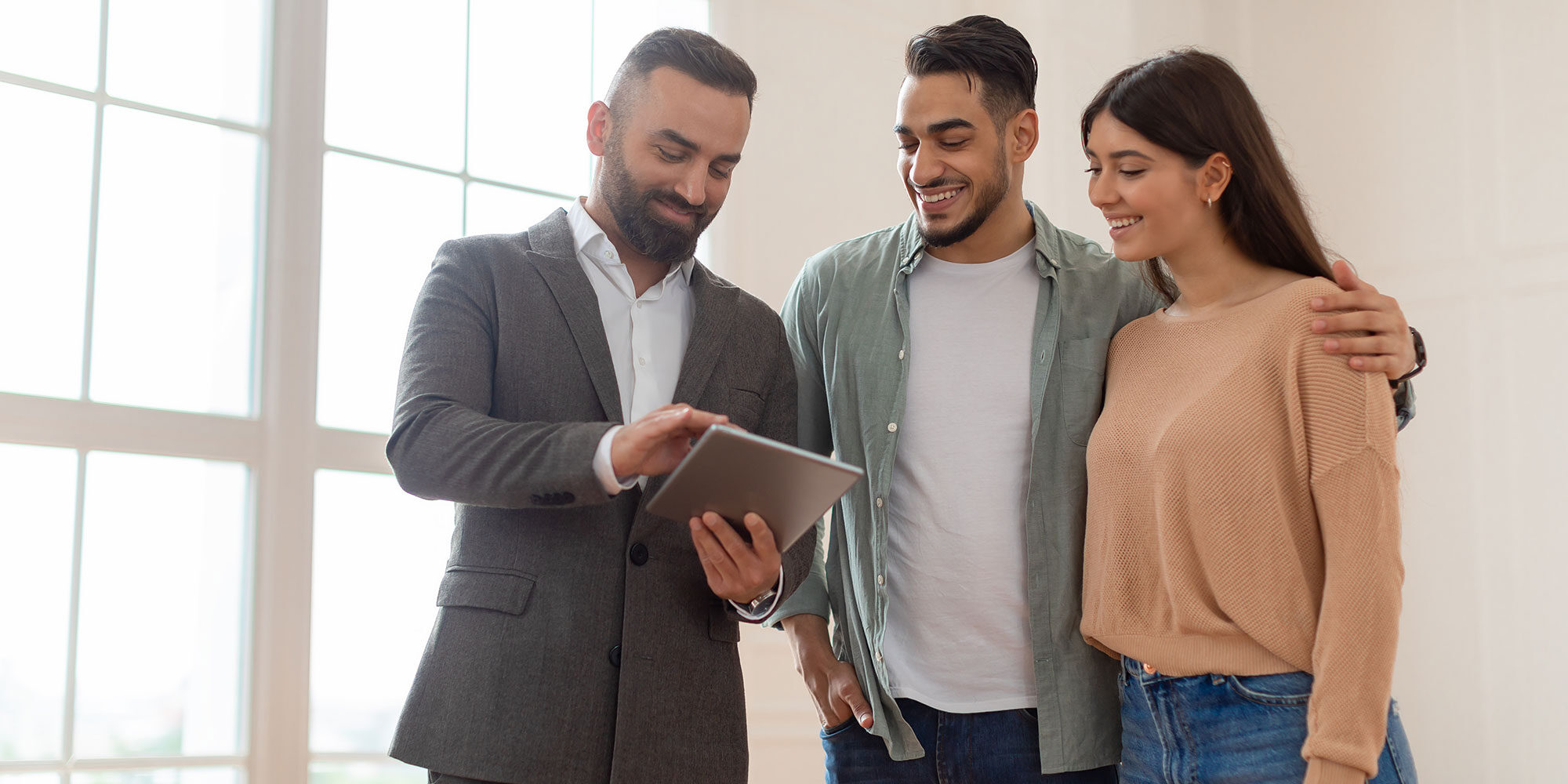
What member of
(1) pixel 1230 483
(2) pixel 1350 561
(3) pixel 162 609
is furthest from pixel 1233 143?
(3) pixel 162 609

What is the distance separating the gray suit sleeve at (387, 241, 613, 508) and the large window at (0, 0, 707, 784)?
4.52 ft

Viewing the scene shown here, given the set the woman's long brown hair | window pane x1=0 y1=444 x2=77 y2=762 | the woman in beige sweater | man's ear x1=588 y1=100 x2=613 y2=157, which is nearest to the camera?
the woman in beige sweater

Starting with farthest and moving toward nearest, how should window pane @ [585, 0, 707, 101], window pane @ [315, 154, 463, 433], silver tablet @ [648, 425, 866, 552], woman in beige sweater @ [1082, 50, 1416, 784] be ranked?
window pane @ [585, 0, 707, 101]
window pane @ [315, 154, 463, 433]
woman in beige sweater @ [1082, 50, 1416, 784]
silver tablet @ [648, 425, 866, 552]

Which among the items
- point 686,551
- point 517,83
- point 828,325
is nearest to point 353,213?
point 517,83

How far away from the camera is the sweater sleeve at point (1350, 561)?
145cm

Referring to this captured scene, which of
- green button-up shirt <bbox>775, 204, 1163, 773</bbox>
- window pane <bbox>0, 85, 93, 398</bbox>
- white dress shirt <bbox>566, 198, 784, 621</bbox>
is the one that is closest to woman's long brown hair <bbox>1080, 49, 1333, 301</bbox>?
green button-up shirt <bbox>775, 204, 1163, 773</bbox>

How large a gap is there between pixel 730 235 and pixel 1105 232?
1.47m

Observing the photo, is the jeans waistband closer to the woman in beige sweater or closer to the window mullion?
the woman in beige sweater

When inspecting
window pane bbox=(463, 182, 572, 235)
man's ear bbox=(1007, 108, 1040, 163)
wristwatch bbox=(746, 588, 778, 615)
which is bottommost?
wristwatch bbox=(746, 588, 778, 615)

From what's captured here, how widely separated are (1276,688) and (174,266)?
7.82ft

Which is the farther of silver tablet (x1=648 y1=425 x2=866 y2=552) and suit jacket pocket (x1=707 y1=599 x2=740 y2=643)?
suit jacket pocket (x1=707 y1=599 x2=740 y2=643)

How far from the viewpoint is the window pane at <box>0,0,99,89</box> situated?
8.28 ft

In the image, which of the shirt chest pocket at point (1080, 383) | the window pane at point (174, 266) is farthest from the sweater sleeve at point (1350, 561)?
the window pane at point (174, 266)

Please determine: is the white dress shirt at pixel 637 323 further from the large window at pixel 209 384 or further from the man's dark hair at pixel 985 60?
the large window at pixel 209 384
